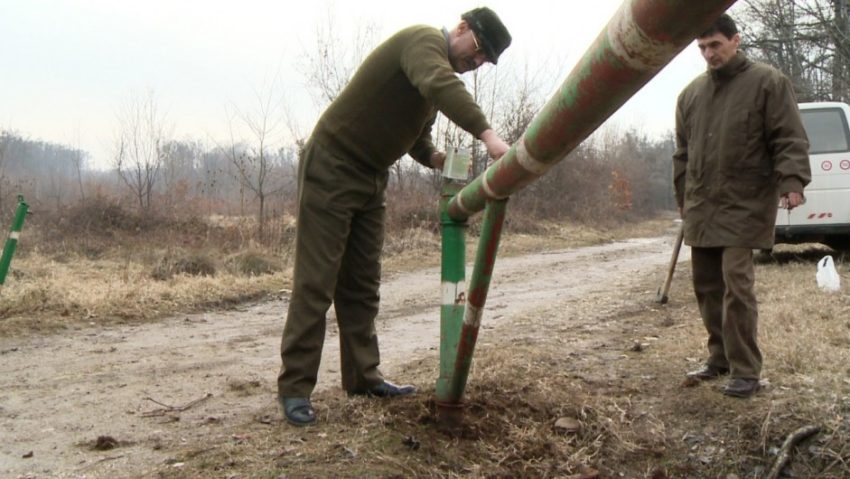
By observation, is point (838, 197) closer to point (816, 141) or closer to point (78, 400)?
point (816, 141)

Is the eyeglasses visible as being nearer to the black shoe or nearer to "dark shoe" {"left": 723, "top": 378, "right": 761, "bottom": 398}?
the black shoe

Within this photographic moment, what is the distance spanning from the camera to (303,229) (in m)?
2.90

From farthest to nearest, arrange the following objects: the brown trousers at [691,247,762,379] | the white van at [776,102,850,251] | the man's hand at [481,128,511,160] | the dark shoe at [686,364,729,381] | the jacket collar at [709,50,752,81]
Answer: the white van at [776,102,850,251]
the dark shoe at [686,364,729,381]
the jacket collar at [709,50,752,81]
the brown trousers at [691,247,762,379]
the man's hand at [481,128,511,160]

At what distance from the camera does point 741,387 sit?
305cm

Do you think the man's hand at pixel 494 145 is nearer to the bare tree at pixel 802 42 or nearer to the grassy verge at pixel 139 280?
the grassy verge at pixel 139 280

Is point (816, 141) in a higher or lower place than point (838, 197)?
higher

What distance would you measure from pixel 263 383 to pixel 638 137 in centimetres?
5495

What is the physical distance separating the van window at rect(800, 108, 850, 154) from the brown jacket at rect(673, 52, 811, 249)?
260 inches

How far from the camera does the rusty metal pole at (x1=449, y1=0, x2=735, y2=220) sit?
113 cm

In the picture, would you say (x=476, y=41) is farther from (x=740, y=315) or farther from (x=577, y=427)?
(x=740, y=315)

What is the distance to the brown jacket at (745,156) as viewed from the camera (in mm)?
3082

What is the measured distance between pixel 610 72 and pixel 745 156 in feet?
7.11

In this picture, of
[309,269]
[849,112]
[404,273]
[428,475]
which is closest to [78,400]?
[309,269]

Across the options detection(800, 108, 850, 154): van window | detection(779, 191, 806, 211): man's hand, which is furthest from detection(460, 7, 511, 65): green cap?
detection(800, 108, 850, 154): van window
